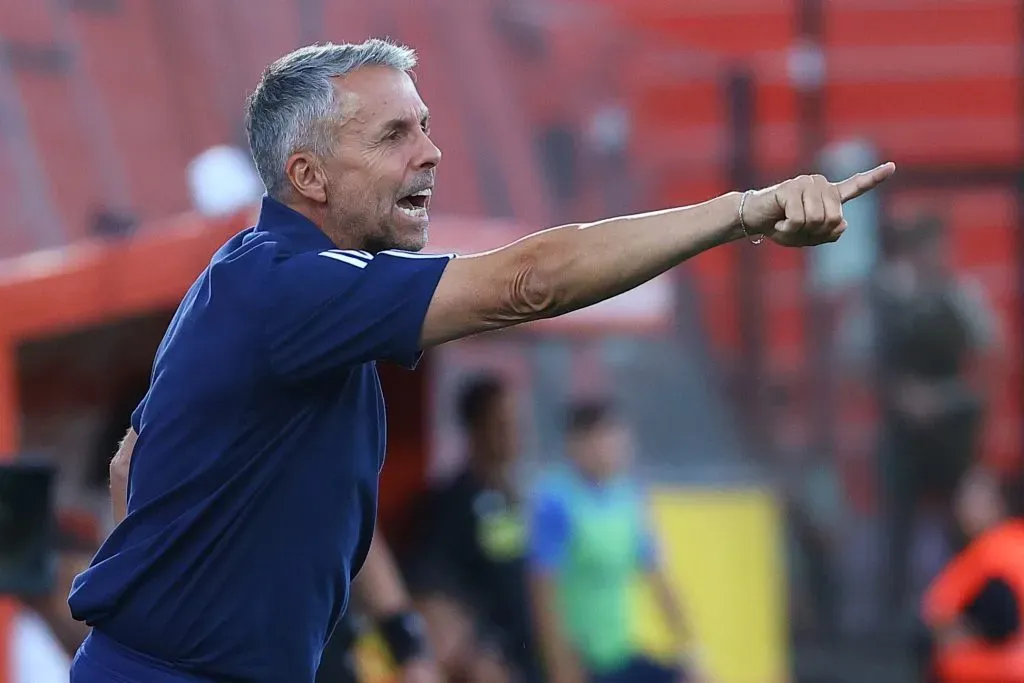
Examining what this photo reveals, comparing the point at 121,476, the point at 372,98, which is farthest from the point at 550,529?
the point at 372,98

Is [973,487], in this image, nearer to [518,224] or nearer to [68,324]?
[518,224]

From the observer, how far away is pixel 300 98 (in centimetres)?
301

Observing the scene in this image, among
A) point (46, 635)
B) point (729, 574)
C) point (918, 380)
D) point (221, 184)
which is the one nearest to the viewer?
point (46, 635)

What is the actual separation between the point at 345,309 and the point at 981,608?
201 inches

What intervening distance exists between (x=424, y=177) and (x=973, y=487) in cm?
529

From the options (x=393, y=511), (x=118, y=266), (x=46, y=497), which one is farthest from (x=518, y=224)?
(x=46, y=497)

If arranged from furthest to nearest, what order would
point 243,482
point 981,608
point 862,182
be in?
point 981,608
point 243,482
point 862,182

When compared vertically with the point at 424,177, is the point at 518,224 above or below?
below

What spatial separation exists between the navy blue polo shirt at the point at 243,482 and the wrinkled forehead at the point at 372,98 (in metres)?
0.20

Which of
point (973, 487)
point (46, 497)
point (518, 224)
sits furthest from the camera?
point (518, 224)

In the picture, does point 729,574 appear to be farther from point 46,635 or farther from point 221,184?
point 46,635

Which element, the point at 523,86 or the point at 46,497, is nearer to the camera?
the point at 46,497

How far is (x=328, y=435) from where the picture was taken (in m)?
Answer: 2.98

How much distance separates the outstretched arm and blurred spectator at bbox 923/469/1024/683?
4911 mm
